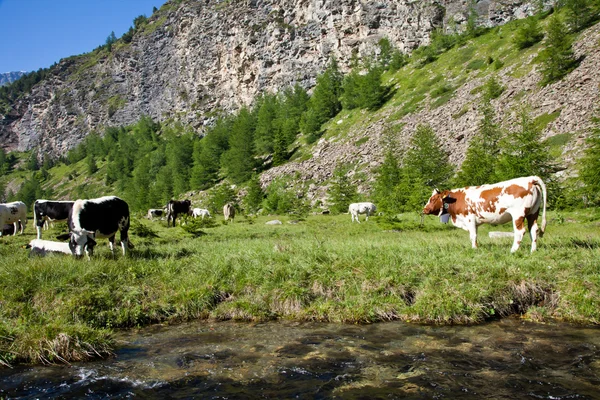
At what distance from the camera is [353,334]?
8266mm

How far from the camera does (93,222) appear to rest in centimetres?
1391

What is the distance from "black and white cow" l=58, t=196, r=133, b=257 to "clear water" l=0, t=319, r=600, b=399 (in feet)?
19.2

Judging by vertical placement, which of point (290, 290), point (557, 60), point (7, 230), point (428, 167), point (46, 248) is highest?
point (557, 60)

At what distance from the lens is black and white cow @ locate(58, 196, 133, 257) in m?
13.1

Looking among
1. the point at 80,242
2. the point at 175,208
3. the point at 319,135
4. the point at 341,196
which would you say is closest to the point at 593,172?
the point at 341,196

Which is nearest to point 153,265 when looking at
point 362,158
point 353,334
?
point 353,334

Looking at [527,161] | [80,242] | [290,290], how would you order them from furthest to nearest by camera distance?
[527,161] → [80,242] → [290,290]

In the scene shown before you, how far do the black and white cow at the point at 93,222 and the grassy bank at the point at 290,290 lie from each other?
1169 mm

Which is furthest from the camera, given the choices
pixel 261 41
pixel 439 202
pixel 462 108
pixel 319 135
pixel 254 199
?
pixel 261 41

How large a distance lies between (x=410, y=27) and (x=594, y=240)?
117022 millimetres

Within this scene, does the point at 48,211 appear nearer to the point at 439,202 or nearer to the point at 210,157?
the point at 439,202

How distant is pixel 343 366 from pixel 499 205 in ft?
28.2

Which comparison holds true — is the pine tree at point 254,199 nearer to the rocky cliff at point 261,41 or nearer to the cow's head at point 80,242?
the cow's head at point 80,242

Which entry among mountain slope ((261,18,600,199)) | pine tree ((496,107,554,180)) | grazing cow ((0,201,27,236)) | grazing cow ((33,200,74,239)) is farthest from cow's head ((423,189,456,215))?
mountain slope ((261,18,600,199))
